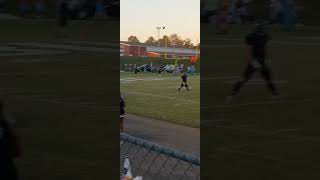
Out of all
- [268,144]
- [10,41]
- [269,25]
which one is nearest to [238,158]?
[268,144]

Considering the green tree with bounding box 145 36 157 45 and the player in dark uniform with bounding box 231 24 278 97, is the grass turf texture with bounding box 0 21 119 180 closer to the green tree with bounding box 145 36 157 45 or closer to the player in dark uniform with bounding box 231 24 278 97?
the player in dark uniform with bounding box 231 24 278 97

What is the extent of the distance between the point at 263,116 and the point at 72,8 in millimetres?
1564

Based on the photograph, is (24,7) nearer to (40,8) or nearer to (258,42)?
(40,8)

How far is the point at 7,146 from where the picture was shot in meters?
3.00

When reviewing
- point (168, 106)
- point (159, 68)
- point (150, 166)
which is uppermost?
point (159, 68)

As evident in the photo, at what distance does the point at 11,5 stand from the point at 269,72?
71.7 inches

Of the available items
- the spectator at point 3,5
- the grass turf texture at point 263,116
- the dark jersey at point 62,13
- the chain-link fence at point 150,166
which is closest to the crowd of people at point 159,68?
the chain-link fence at point 150,166

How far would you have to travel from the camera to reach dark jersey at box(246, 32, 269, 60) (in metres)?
3.33

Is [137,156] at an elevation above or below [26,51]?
below

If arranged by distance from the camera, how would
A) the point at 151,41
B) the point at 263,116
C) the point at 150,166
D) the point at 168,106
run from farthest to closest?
1. the point at 151,41
2. the point at 168,106
3. the point at 150,166
4. the point at 263,116

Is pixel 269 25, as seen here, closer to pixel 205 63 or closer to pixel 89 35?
pixel 205 63

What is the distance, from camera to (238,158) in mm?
3504

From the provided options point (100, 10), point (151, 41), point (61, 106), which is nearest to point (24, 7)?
point (100, 10)

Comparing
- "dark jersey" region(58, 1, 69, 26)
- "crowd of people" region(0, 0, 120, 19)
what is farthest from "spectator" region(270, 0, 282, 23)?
"dark jersey" region(58, 1, 69, 26)
